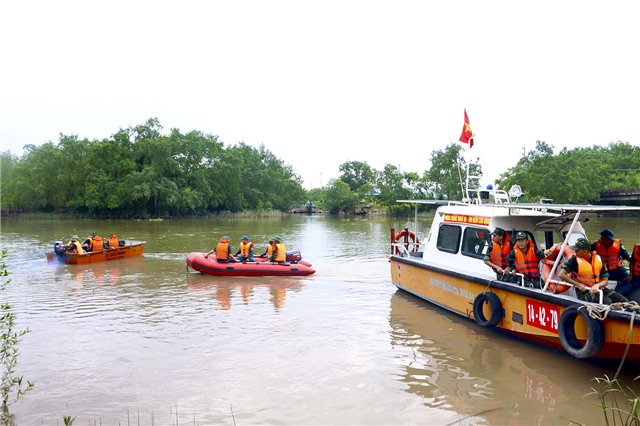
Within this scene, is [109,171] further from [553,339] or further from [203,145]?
[553,339]

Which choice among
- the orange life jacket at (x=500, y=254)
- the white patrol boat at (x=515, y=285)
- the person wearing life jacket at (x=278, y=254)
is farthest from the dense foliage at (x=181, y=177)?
the orange life jacket at (x=500, y=254)

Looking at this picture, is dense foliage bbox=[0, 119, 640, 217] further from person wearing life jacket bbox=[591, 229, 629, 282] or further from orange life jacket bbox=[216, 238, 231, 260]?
person wearing life jacket bbox=[591, 229, 629, 282]

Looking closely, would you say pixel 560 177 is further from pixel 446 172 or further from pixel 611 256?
pixel 611 256

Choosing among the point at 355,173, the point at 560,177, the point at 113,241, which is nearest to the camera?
the point at 113,241

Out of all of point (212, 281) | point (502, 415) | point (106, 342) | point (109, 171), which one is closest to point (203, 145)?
point (109, 171)

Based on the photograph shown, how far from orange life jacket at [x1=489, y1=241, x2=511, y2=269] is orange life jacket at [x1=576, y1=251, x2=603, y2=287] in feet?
6.08

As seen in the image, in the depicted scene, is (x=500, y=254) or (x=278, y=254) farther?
(x=278, y=254)

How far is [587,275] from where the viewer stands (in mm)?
7547

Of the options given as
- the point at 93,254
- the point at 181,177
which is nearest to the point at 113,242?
the point at 93,254

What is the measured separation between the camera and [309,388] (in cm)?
721

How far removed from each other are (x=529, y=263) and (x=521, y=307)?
744 millimetres

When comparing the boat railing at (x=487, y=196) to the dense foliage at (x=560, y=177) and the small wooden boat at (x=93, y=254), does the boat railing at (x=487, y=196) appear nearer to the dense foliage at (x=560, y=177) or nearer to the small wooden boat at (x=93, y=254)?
the small wooden boat at (x=93, y=254)

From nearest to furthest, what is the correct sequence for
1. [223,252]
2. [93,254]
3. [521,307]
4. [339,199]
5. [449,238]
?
[521,307] < [449,238] < [223,252] < [93,254] < [339,199]

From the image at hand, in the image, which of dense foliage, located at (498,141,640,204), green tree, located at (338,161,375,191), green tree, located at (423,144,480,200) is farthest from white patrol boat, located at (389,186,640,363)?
green tree, located at (338,161,375,191)
